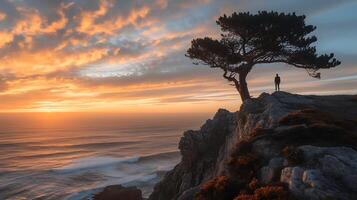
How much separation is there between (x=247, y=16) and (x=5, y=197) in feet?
166

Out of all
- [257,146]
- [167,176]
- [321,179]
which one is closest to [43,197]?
[167,176]

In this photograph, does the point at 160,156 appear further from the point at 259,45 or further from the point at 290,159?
the point at 290,159

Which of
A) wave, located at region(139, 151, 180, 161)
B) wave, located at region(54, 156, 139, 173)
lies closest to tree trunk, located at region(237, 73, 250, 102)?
wave, located at region(54, 156, 139, 173)

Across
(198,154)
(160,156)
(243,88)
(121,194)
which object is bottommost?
(160,156)

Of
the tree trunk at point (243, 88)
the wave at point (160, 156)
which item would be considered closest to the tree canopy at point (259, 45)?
the tree trunk at point (243, 88)

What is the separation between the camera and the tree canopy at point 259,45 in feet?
110

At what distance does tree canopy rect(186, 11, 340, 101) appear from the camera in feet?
110

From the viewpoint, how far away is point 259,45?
113 feet

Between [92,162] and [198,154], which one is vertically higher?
[198,154]

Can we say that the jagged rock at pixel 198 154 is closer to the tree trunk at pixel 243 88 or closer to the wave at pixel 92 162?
the tree trunk at pixel 243 88

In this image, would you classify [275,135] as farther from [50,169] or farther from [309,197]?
[50,169]

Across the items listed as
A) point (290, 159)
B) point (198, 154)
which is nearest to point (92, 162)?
point (198, 154)

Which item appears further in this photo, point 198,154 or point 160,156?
point 160,156

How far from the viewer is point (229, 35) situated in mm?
35656
